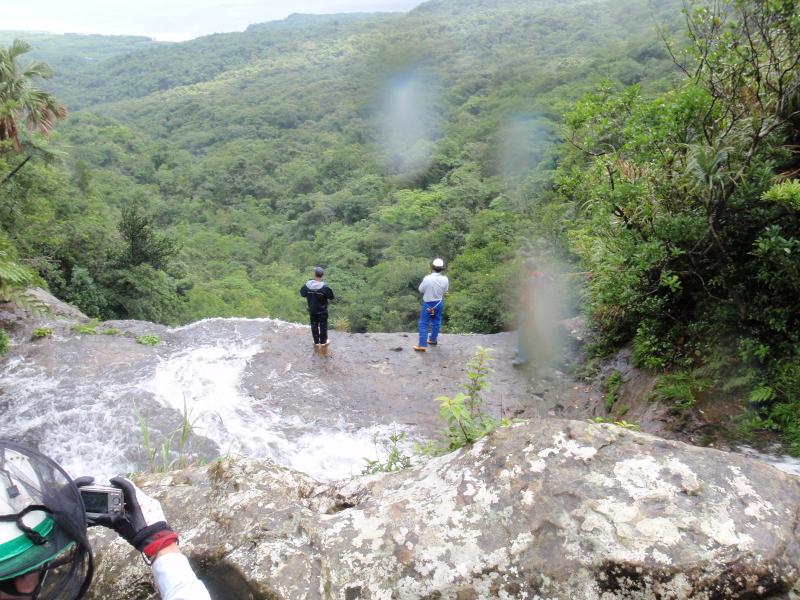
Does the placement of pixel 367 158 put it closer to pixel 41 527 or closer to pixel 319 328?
pixel 319 328

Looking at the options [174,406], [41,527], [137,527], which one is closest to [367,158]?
[174,406]

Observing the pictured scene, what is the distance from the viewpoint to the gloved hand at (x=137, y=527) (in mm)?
1781

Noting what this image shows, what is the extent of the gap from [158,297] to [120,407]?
975 cm

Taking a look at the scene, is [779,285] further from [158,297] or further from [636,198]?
[158,297]

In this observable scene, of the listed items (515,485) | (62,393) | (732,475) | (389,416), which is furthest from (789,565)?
(62,393)

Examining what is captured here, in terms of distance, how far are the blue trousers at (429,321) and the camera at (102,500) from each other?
7036mm

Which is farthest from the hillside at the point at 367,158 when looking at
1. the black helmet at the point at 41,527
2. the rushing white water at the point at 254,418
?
the black helmet at the point at 41,527

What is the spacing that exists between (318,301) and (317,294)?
0.45 ft

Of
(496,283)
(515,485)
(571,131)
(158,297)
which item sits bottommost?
(158,297)

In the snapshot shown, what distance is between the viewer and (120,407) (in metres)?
7.32

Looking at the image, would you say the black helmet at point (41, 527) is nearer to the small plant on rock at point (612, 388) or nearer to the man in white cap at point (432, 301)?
the small plant on rock at point (612, 388)

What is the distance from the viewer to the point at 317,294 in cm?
841

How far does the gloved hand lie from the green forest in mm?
4493

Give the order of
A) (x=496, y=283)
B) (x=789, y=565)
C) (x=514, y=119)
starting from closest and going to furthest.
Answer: (x=789, y=565), (x=496, y=283), (x=514, y=119)
